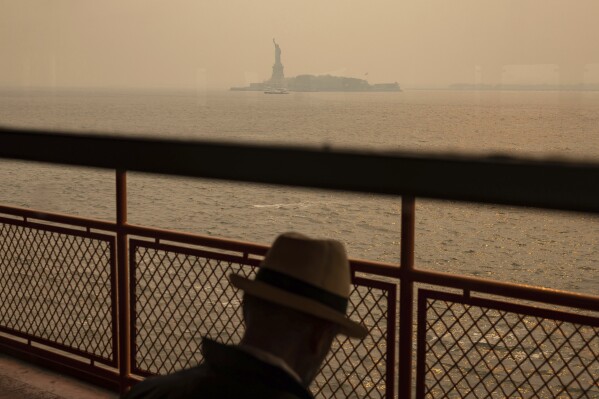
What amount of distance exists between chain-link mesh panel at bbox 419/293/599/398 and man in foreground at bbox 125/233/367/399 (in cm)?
127

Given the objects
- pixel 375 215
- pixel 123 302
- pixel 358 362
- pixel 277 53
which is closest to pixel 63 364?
pixel 123 302

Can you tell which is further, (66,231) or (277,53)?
(277,53)

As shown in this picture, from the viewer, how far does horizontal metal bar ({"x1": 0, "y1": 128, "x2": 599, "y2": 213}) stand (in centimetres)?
122

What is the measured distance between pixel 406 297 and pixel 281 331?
2167 mm

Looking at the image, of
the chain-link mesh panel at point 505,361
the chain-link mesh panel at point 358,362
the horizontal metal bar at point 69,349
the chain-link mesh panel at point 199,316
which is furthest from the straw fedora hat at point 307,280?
the horizontal metal bar at point 69,349

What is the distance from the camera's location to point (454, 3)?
144m

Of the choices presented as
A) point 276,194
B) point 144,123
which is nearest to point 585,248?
point 276,194

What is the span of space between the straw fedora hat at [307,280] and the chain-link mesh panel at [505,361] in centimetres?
124

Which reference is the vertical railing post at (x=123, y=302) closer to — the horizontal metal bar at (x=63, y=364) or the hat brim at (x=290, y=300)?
the horizontal metal bar at (x=63, y=364)

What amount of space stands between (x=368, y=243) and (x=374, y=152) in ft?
179

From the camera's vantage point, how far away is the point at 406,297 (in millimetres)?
3533

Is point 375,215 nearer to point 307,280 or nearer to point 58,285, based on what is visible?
point 58,285

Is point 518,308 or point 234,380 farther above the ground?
point 234,380

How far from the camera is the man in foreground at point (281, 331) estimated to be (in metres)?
1.33
